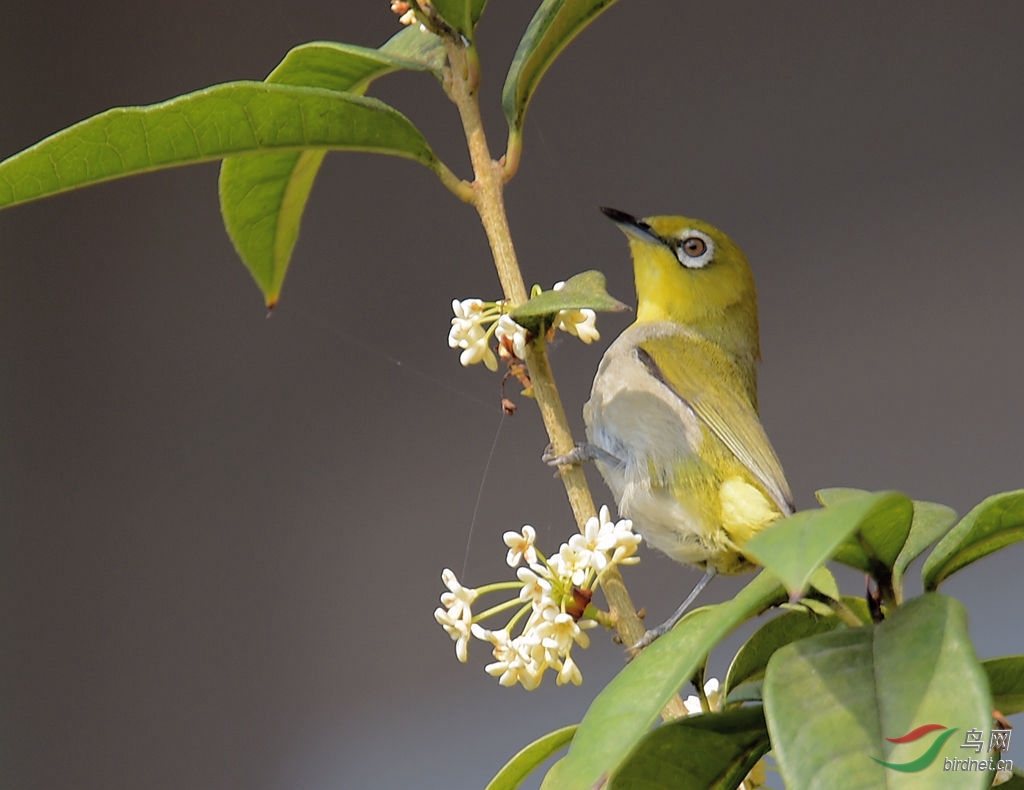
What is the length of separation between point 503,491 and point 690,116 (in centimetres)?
96

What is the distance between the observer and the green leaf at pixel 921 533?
0.66 meters


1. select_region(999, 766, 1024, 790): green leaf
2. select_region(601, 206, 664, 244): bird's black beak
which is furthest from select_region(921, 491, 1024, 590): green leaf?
select_region(601, 206, 664, 244): bird's black beak

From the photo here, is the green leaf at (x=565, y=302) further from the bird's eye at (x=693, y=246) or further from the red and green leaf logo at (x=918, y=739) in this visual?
the bird's eye at (x=693, y=246)

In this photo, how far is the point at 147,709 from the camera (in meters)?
2.85

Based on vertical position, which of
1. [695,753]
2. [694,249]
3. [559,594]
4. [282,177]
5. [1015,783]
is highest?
[282,177]

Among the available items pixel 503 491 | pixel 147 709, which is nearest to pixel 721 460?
pixel 503 491

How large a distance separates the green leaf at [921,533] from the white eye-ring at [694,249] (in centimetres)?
57

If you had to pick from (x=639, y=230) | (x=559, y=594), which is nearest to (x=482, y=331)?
(x=559, y=594)

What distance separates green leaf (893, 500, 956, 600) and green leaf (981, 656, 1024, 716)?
8 centimetres

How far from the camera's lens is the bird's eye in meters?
1.25

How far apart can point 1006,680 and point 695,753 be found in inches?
8.4

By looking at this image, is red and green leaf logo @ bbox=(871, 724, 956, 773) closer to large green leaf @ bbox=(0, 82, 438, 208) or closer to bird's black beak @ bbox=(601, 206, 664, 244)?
large green leaf @ bbox=(0, 82, 438, 208)

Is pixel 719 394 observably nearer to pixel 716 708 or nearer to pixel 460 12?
pixel 716 708

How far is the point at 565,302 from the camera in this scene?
617 millimetres
